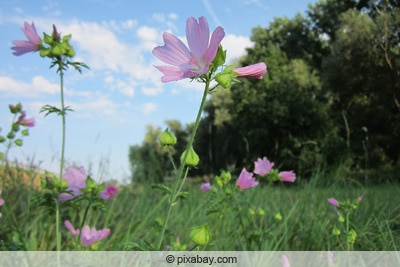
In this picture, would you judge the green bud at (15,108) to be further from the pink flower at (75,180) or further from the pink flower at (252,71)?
the pink flower at (252,71)

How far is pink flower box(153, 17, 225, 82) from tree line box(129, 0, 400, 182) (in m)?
10.6

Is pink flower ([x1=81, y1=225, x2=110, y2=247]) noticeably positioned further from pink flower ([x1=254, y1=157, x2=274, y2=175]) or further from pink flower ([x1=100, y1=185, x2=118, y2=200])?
pink flower ([x1=254, y1=157, x2=274, y2=175])

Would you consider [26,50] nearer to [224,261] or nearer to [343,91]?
[224,261]

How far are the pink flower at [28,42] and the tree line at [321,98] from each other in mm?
9909

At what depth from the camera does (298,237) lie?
7.50ft

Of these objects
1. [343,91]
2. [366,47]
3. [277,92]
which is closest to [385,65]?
[366,47]

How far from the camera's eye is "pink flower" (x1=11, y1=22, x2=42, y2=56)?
1294 mm

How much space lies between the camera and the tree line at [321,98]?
15.1 m

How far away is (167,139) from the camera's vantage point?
73cm

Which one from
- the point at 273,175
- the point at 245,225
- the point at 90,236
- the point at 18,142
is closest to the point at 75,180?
the point at 90,236

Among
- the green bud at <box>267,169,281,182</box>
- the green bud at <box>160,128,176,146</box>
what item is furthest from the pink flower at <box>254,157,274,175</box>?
the green bud at <box>160,128,176,146</box>

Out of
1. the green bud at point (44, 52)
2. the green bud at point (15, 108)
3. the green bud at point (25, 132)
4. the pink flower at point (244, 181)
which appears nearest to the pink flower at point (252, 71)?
the green bud at point (44, 52)

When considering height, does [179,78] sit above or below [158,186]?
above

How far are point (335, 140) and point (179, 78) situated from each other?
16.5 metres
